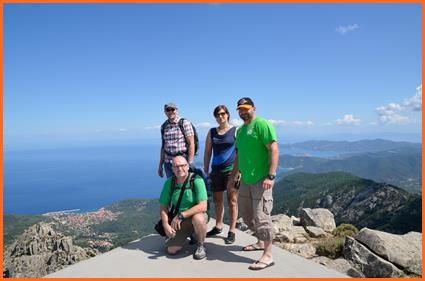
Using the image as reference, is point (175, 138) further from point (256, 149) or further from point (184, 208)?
point (256, 149)

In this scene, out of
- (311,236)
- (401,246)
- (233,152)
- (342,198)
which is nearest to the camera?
(233,152)

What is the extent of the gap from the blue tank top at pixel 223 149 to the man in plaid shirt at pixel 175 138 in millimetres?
647

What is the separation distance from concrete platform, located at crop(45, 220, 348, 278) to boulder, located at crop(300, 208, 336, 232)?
609 centimetres

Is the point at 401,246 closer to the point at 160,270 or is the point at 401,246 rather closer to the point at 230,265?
the point at 230,265

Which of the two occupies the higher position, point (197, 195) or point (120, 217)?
point (197, 195)

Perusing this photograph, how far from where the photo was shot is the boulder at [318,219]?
11.4m

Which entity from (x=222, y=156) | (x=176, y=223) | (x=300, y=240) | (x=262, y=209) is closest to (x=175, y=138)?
(x=222, y=156)

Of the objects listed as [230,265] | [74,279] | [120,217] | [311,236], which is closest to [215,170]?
[230,265]

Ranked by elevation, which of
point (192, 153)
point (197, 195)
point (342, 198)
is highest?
point (192, 153)

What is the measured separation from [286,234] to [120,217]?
150168 mm

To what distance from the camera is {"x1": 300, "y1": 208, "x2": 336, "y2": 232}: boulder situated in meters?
11.4

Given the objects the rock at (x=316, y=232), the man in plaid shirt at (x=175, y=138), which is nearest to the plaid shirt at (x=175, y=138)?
the man in plaid shirt at (x=175, y=138)

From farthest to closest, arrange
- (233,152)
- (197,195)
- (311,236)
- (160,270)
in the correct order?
(311,236)
(233,152)
(197,195)
(160,270)

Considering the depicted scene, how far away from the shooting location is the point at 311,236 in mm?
10211
